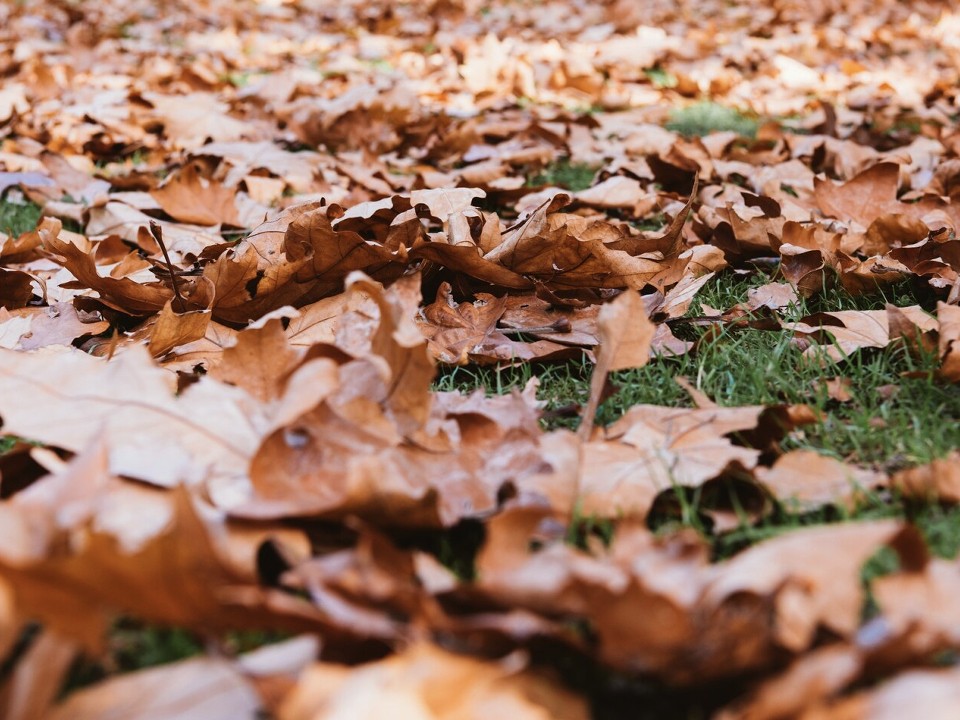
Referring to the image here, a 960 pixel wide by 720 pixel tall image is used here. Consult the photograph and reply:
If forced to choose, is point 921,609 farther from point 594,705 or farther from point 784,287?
point 784,287

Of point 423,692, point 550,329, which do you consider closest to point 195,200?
point 550,329

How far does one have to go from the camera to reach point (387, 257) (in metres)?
1.46

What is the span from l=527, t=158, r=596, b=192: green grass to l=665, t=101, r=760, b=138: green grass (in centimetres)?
51

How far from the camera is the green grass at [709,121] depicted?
3.10m

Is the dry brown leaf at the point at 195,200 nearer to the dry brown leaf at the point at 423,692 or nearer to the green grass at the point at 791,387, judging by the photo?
the green grass at the point at 791,387

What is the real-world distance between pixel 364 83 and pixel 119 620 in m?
3.53

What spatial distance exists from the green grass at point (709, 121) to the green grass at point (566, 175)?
0.51m

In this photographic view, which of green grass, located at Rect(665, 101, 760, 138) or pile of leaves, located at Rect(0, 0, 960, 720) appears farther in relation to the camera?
green grass, located at Rect(665, 101, 760, 138)

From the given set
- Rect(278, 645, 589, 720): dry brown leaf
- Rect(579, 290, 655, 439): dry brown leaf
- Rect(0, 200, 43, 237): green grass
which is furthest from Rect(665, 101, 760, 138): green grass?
Rect(278, 645, 589, 720): dry brown leaf

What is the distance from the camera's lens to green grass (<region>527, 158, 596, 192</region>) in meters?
→ 2.49

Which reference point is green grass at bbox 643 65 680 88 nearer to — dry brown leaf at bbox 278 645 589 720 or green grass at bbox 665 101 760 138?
green grass at bbox 665 101 760 138

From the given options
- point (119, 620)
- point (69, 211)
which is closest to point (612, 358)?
point (119, 620)

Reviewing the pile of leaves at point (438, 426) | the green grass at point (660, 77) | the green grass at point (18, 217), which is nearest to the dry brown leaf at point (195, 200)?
the pile of leaves at point (438, 426)

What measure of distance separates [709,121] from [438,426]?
2.61 m
